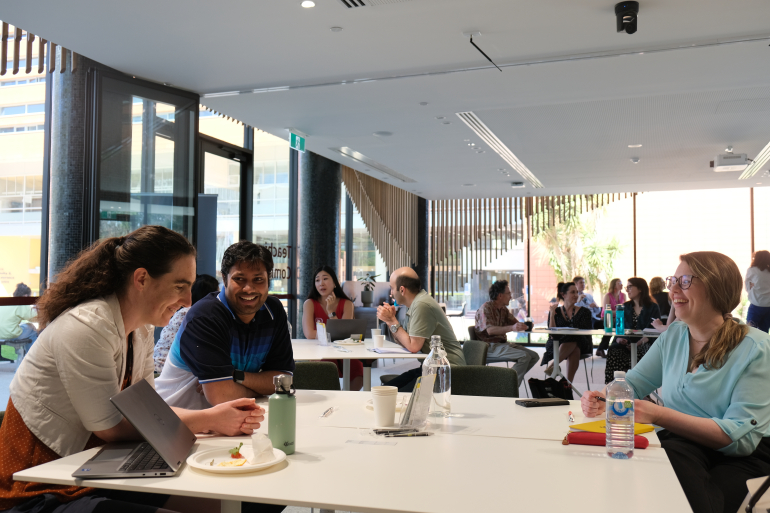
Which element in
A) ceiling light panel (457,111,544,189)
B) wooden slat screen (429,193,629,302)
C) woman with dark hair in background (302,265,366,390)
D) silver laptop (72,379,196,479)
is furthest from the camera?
wooden slat screen (429,193,629,302)

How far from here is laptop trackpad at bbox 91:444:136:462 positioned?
A: 1608 mm

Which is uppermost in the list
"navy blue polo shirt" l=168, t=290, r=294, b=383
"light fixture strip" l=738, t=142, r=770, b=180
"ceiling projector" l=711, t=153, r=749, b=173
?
"light fixture strip" l=738, t=142, r=770, b=180

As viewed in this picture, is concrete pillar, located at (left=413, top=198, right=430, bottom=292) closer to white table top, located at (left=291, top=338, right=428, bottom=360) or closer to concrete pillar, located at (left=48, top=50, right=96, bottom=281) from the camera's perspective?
white table top, located at (left=291, top=338, right=428, bottom=360)

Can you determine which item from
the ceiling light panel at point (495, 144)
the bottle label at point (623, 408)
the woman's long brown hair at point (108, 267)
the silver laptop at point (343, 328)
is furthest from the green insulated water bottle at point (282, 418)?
the ceiling light panel at point (495, 144)

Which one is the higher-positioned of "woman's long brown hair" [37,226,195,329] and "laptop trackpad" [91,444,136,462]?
"woman's long brown hair" [37,226,195,329]

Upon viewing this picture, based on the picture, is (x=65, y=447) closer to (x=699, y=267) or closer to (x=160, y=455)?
(x=160, y=455)

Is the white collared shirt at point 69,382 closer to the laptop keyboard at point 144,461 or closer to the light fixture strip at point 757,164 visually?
the laptop keyboard at point 144,461

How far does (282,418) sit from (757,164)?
28.4ft

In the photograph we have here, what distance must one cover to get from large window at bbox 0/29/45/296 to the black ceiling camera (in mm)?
4235

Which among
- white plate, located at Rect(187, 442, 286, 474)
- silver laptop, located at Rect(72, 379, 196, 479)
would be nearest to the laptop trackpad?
silver laptop, located at Rect(72, 379, 196, 479)

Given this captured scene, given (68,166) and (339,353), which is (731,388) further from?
(68,166)

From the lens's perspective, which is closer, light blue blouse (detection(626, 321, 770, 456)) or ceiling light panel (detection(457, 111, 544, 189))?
light blue blouse (detection(626, 321, 770, 456))

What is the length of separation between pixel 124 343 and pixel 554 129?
568 centimetres

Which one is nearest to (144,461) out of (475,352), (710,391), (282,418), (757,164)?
(282,418)
